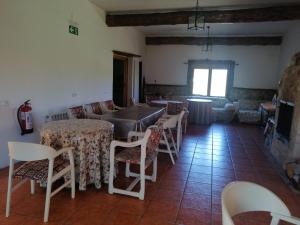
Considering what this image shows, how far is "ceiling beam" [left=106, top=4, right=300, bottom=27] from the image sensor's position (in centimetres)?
443

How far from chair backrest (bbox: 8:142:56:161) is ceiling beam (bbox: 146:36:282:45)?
722 cm

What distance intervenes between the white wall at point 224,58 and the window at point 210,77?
222mm

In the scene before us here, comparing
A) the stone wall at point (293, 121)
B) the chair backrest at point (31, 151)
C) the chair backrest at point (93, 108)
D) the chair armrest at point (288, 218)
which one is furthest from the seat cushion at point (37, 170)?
the stone wall at point (293, 121)

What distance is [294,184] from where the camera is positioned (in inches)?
118

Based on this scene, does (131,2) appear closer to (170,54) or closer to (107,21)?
(107,21)

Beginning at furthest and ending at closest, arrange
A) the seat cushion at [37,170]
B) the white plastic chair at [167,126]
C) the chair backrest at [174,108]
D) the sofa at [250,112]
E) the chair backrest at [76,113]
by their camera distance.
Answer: the sofa at [250,112]
the chair backrest at [174,108]
the chair backrest at [76,113]
the white plastic chair at [167,126]
the seat cushion at [37,170]

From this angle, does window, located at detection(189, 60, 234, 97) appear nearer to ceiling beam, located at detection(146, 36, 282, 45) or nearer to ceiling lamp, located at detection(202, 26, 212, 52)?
ceiling lamp, located at detection(202, 26, 212, 52)

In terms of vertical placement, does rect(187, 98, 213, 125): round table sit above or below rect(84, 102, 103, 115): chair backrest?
below

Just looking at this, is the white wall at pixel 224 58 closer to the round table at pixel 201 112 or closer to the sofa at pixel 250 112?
the sofa at pixel 250 112

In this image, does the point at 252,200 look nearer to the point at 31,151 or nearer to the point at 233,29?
the point at 31,151

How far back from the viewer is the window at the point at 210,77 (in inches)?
328

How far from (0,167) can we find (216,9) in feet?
15.6

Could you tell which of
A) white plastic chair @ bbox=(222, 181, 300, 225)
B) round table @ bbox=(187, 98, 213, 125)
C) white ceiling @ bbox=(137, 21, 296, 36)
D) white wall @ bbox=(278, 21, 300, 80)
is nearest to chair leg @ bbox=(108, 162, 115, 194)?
white plastic chair @ bbox=(222, 181, 300, 225)

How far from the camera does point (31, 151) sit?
196cm
